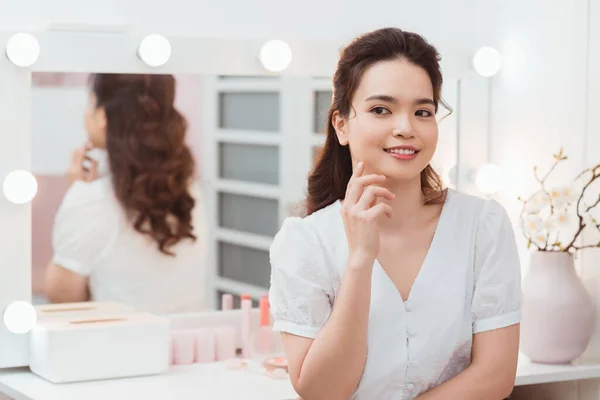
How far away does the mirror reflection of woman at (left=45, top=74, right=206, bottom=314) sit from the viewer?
6.77 ft

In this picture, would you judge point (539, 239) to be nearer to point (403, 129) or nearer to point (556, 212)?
point (556, 212)

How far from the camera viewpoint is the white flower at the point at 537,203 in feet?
6.85

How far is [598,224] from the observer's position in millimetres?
2076

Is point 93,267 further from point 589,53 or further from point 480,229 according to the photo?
point 589,53

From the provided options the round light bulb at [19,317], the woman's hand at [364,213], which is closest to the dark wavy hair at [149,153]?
the round light bulb at [19,317]

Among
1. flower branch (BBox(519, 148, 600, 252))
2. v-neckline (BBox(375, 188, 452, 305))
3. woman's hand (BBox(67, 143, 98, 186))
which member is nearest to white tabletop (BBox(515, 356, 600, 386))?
flower branch (BBox(519, 148, 600, 252))

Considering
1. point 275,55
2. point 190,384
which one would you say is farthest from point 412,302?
point 275,55

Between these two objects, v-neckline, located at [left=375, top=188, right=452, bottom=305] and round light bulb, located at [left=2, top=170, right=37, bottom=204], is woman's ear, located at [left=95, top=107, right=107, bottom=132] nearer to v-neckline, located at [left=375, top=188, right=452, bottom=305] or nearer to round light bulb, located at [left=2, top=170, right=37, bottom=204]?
round light bulb, located at [left=2, top=170, right=37, bottom=204]

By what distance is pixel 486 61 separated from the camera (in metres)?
2.34

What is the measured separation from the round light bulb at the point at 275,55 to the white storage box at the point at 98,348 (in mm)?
586

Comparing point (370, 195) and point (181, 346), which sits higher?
point (370, 195)

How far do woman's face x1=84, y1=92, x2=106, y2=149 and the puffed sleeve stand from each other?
9cm

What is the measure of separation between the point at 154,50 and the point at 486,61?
0.78 meters

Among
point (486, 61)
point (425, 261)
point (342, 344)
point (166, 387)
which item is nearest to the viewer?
point (342, 344)
